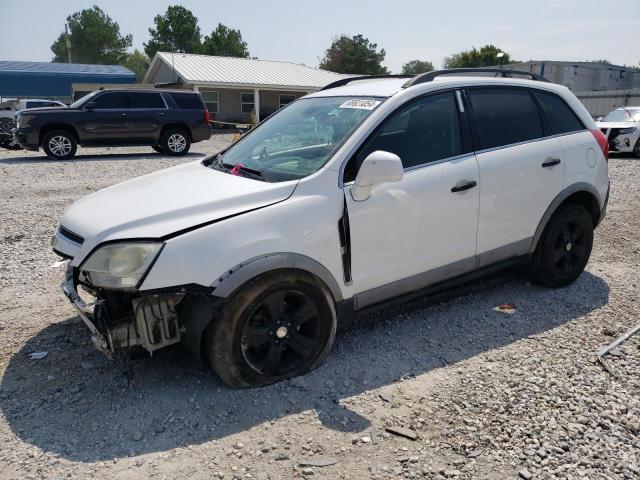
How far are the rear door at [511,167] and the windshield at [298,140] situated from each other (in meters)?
0.99

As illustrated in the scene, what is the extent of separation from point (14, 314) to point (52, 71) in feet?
132

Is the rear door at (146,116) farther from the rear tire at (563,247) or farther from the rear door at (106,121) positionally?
the rear tire at (563,247)

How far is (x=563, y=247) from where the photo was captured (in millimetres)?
4621

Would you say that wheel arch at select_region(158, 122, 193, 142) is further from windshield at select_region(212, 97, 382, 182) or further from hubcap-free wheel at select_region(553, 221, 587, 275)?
hubcap-free wheel at select_region(553, 221, 587, 275)

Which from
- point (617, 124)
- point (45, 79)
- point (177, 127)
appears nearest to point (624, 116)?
point (617, 124)

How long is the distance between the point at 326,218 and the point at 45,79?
4074cm

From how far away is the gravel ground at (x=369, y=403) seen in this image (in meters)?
2.56

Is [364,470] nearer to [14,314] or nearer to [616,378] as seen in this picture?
[616,378]

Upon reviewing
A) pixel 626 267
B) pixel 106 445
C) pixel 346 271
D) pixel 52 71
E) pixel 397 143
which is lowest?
pixel 106 445

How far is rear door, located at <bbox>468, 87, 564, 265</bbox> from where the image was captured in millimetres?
3896

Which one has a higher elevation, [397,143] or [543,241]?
[397,143]

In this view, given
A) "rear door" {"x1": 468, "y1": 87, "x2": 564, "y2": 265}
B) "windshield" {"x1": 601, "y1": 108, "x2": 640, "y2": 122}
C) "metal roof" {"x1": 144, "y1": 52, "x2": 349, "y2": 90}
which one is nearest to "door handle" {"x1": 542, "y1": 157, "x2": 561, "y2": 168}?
"rear door" {"x1": 468, "y1": 87, "x2": 564, "y2": 265}

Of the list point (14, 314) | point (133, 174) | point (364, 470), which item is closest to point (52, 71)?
point (133, 174)

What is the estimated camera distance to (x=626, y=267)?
537 centimetres
